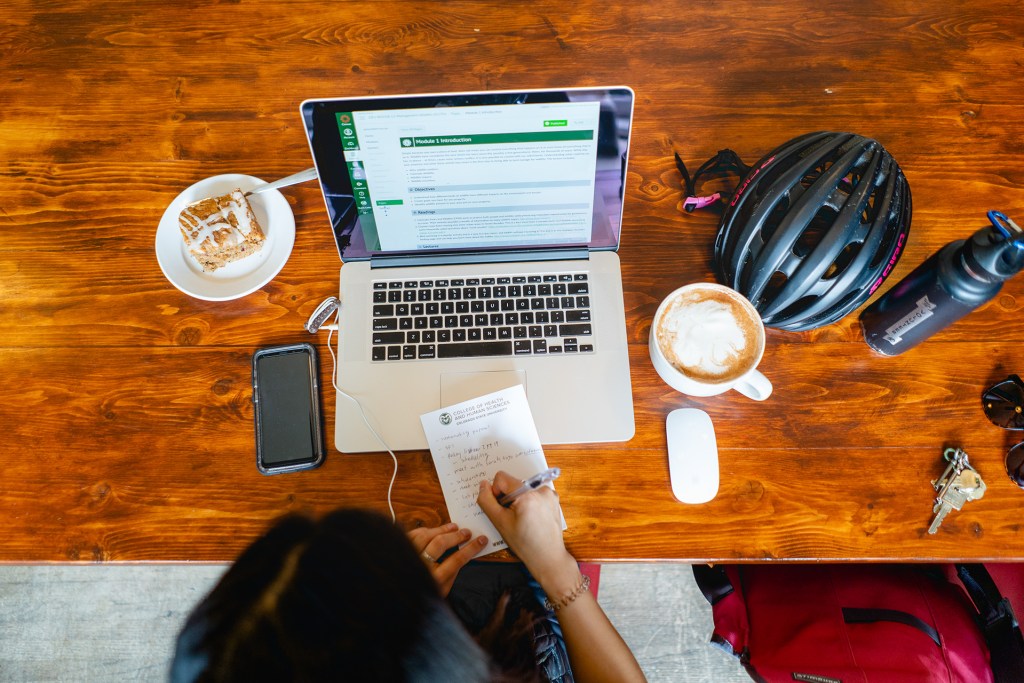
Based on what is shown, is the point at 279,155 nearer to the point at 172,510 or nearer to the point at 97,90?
the point at 97,90

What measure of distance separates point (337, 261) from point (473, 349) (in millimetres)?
255

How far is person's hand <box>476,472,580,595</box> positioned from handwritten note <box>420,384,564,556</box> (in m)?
0.03

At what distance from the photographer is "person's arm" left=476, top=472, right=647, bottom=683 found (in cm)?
80

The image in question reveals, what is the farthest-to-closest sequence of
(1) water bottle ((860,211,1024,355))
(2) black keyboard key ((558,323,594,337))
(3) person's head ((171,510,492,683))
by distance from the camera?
(2) black keyboard key ((558,323,594,337)) < (1) water bottle ((860,211,1024,355)) < (3) person's head ((171,510,492,683))

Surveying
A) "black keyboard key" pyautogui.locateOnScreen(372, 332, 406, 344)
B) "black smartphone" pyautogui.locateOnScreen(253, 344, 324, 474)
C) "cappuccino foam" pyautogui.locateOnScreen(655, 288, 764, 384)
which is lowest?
"black smartphone" pyautogui.locateOnScreen(253, 344, 324, 474)

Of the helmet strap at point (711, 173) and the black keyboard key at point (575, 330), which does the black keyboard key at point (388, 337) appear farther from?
the helmet strap at point (711, 173)

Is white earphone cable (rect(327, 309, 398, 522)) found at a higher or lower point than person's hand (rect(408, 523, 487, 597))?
higher

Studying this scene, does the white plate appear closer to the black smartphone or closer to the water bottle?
the black smartphone

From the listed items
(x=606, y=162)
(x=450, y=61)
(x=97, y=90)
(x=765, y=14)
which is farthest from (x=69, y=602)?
(x=765, y=14)

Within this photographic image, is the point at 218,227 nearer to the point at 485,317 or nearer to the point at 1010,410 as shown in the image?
the point at 485,317

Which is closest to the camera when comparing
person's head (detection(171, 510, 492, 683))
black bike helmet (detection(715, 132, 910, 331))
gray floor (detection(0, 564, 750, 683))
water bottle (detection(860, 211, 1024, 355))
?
person's head (detection(171, 510, 492, 683))

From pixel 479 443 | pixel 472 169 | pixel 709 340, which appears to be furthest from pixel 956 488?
pixel 472 169

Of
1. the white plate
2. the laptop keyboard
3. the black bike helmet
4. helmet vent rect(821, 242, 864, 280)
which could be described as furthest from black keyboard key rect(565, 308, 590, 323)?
the white plate

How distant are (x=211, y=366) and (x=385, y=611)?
1.65 feet
